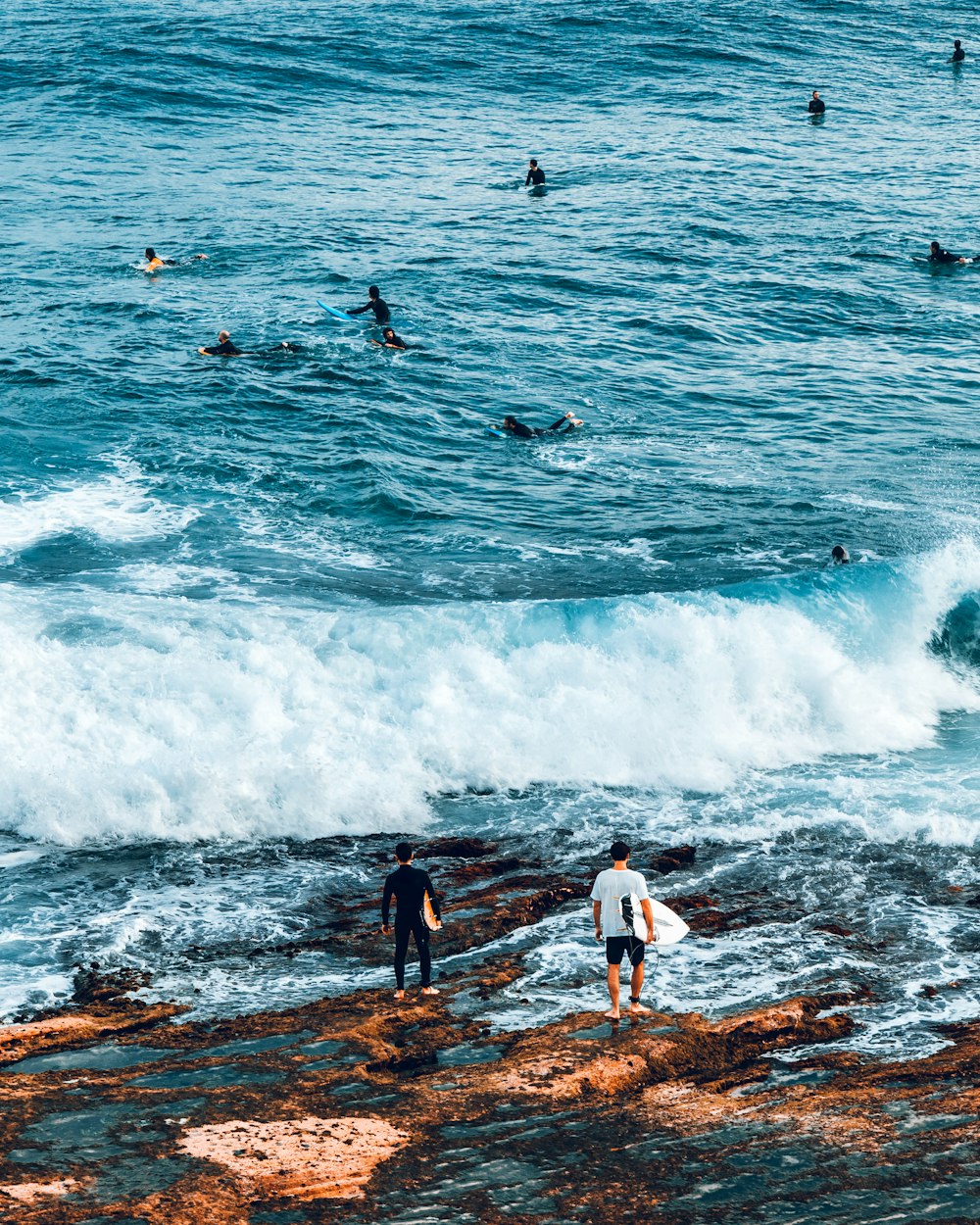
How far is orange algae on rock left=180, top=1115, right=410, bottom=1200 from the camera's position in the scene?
912cm

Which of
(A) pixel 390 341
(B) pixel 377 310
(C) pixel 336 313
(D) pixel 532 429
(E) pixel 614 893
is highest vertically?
(B) pixel 377 310

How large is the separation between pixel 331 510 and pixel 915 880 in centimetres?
1277

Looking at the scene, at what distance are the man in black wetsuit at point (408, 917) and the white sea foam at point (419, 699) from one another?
13.4 ft

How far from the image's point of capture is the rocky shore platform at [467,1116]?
8.85 m

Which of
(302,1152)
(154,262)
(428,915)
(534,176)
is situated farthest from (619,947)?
(534,176)

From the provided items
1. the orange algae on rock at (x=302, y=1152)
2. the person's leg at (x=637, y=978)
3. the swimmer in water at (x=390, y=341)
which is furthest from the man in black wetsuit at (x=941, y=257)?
the orange algae on rock at (x=302, y=1152)

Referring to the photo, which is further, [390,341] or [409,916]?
[390,341]

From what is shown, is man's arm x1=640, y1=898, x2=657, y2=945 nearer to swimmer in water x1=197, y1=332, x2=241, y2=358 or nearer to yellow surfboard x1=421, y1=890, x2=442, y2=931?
yellow surfboard x1=421, y1=890, x2=442, y2=931

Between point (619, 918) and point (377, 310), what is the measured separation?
20402 millimetres

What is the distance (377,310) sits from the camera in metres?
29.4

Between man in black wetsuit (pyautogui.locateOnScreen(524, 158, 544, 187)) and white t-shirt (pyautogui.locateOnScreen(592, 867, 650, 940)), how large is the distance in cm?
Result: 3036

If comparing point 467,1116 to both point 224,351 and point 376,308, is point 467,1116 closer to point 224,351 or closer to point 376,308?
point 224,351

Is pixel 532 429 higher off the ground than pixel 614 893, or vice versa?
pixel 532 429

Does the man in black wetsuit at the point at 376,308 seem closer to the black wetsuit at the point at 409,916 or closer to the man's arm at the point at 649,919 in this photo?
the black wetsuit at the point at 409,916
